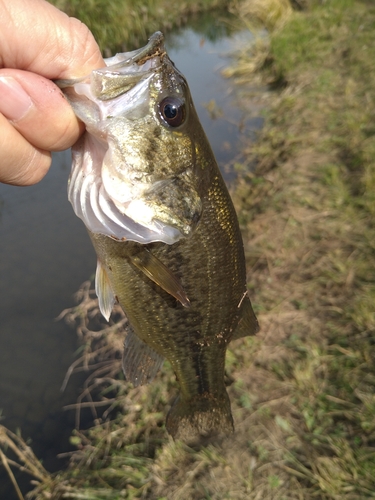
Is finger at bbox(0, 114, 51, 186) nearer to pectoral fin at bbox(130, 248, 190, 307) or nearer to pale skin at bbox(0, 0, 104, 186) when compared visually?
pale skin at bbox(0, 0, 104, 186)

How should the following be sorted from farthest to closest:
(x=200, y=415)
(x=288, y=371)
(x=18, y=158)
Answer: (x=288, y=371) → (x=200, y=415) → (x=18, y=158)

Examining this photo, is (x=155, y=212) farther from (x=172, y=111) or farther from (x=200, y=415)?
(x=200, y=415)

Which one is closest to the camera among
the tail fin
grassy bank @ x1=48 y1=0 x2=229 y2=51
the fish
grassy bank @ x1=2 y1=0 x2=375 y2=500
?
the fish

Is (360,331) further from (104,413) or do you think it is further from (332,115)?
(332,115)

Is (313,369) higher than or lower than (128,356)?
lower

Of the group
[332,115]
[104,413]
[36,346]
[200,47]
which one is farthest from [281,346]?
[200,47]

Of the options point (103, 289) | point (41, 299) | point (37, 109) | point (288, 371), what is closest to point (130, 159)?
point (37, 109)

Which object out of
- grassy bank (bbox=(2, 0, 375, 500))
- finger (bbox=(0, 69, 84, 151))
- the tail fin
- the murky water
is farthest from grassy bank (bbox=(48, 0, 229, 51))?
the tail fin
